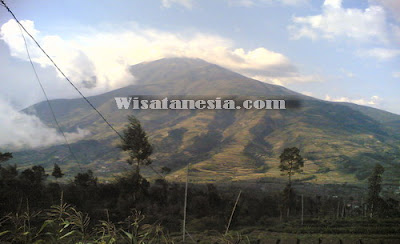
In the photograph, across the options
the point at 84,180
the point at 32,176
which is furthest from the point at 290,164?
the point at 32,176

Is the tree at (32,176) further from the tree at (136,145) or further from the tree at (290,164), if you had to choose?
the tree at (290,164)

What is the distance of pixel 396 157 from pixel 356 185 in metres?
69.8

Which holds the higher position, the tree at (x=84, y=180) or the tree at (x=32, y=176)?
the tree at (x=32, y=176)

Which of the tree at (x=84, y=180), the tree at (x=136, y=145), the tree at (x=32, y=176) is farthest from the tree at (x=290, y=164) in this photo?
the tree at (x=32, y=176)

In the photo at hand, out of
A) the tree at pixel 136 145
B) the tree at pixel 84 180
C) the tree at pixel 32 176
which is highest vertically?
the tree at pixel 136 145

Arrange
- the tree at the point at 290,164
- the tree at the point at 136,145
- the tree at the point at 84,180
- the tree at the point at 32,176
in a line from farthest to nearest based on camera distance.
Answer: the tree at the point at 290,164, the tree at the point at 84,180, the tree at the point at 32,176, the tree at the point at 136,145

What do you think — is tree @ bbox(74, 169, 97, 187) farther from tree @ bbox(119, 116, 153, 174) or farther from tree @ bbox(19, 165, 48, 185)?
tree @ bbox(119, 116, 153, 174)

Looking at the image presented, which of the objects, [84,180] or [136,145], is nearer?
[136,145]

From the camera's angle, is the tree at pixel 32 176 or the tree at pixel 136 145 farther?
the tree at pixel 32 176

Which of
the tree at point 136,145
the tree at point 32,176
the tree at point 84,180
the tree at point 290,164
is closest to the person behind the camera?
the tree at point 136,145

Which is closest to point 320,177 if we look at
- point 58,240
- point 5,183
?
point 5,183

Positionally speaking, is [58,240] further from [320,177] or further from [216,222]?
[320,177]

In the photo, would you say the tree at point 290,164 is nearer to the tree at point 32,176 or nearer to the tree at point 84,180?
the tree at point 84,180

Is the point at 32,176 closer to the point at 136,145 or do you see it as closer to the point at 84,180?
the point at 84,180
